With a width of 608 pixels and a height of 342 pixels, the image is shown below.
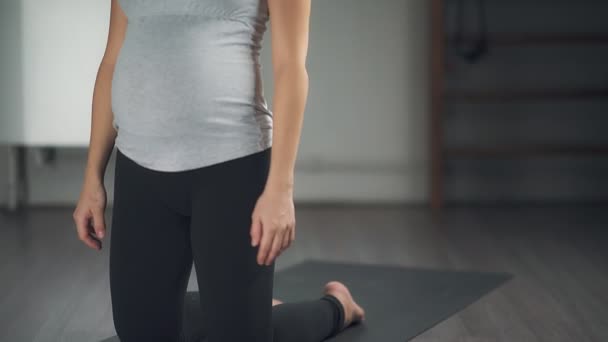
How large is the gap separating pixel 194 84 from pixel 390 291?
1504mm

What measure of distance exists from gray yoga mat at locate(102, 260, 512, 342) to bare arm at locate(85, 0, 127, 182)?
0.52 metres

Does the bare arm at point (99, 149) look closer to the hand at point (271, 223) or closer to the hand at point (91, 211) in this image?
the hand at point (91, 211)

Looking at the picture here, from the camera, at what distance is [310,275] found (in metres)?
2.96

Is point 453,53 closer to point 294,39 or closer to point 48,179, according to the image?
point 48,179

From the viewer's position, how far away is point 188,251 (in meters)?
1.54

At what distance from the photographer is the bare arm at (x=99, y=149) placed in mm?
1555

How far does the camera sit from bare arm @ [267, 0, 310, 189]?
4.42 feet

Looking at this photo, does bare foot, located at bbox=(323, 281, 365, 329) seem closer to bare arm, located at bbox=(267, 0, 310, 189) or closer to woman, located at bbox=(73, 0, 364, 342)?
woman, located at bbox=(73, 0, 364, 342)

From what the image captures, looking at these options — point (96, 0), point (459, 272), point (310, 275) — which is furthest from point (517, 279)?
point (96, 0)

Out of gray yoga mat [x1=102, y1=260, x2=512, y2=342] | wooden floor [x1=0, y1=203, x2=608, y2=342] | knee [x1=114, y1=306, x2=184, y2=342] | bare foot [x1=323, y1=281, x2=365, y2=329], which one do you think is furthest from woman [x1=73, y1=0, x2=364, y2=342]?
wooden floor [x1=0, y1=203, x2=608, y2=342]

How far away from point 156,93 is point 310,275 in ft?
5.43

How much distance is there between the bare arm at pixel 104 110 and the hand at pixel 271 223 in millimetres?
377

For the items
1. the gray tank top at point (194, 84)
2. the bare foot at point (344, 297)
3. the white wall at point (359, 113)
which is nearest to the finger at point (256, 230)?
the gray tank top at point (194, 84)

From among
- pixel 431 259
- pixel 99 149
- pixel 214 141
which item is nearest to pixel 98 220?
pixel 99 149
